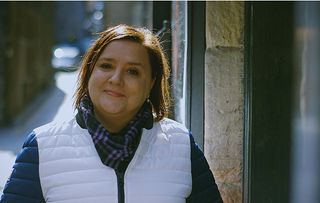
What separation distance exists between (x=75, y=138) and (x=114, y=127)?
0.57ft

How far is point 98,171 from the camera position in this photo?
1848 mm

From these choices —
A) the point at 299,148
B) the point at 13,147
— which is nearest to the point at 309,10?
the point at 299,148

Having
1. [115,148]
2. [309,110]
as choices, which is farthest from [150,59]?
[309,110]

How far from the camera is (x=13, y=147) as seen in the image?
7367 mm

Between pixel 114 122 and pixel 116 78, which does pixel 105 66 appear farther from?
pixel 114 122

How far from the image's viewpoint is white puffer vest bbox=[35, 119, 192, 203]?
1.83 metres

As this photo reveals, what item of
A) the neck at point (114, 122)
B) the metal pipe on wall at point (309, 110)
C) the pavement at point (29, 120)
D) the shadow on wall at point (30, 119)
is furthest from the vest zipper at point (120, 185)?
the shadow on wall at point (30, 119)

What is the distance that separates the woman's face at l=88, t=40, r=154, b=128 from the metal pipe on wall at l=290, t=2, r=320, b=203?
22.7 inches

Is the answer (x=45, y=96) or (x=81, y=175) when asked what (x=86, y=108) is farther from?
(x=45, y=96)

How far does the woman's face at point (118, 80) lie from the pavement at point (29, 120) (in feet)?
9.80

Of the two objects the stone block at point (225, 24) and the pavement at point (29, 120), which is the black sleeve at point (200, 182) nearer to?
the stone block at point (225, 24)

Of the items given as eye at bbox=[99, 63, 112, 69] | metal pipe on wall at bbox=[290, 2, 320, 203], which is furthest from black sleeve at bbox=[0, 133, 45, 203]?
metal pipe on wall at bbox=[290, 2, 320, 203]

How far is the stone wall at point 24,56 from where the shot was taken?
33.2ft

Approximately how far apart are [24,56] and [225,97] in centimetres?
982
